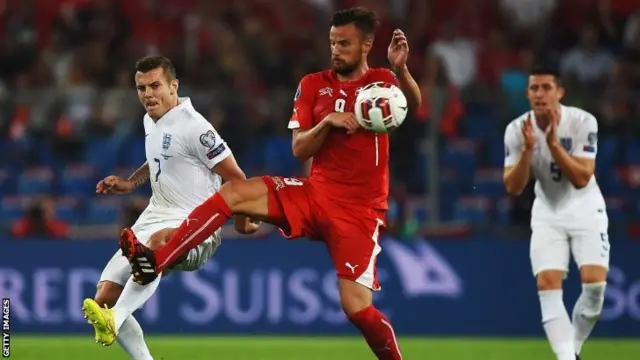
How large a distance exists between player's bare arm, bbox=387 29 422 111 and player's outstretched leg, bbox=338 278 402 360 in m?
1.21

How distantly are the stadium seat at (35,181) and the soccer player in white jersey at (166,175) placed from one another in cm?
598

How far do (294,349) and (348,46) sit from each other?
4861 millimetres

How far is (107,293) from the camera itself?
884 cm

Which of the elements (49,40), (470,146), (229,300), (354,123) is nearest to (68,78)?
(49,40)

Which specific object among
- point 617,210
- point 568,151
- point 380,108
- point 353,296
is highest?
point 380,108

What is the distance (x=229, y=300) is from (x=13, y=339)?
2.24 meters

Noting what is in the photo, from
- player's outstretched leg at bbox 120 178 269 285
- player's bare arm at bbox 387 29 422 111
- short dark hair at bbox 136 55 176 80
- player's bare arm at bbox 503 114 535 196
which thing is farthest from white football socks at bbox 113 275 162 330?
player's bare arm at bbox 503 114 535 196

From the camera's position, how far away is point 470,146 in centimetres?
1465

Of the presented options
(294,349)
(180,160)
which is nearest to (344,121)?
(180,160)

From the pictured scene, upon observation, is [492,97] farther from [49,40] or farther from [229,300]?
[49,40]

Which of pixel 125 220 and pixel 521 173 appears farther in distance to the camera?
pixel 125 220

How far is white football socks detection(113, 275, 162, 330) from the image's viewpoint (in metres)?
8.47

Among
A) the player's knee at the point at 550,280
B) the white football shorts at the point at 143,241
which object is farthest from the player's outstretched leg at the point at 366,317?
the player's knee at the point at 550,280

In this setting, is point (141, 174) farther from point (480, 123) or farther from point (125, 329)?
point (480, 123)
